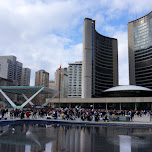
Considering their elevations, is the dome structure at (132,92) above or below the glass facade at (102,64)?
below

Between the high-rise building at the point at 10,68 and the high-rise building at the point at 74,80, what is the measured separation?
5938 cm

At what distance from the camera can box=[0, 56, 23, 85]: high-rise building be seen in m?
172

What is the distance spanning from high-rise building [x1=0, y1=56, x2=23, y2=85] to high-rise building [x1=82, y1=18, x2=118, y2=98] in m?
96.7

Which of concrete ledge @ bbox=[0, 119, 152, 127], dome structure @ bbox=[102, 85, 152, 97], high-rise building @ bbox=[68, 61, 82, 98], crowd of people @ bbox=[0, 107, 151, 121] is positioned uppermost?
high-rise building @ bbox=[68, 61, 82, 98]

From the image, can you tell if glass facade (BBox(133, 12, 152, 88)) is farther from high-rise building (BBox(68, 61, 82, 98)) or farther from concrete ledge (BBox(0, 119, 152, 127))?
concrete ledge (BBox(0, 119, 152, 127))

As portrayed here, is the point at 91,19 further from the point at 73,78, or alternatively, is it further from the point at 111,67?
the point at 73,78

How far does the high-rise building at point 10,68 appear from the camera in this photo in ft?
564

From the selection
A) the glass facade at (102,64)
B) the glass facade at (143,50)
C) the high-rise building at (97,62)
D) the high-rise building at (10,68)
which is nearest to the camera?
the high-rise building at (97,62)

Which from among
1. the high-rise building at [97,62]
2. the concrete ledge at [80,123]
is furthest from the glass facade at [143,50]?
the concrete ledge at [80,123]

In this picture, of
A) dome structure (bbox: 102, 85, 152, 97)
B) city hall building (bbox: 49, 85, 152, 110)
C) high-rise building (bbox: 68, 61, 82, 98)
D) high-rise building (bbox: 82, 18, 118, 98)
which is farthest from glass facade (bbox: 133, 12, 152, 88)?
high-rise building (bbox: 68, 61, 82, 98)

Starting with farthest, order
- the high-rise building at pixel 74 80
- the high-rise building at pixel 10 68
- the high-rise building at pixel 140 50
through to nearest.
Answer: the high-rise building at pixel 10 68 < the high-rise building at pixel 74 80 < the high-rise building at pixel 140 50

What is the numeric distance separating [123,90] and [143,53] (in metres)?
49.3

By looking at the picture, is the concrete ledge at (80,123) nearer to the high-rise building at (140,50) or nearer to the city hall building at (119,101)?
the city hall building at (119,101)

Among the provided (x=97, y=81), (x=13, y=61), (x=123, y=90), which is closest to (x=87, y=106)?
(x=123, y=90)
